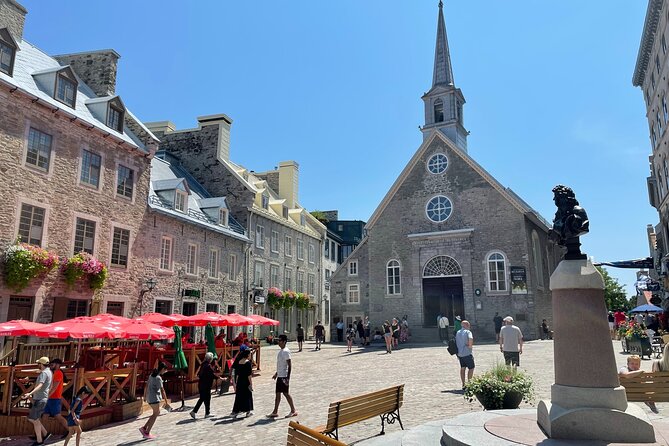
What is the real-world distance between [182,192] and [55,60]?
8.01 metres

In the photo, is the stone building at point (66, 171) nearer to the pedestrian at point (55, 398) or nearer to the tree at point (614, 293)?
the pedestrian at point (55, 398)

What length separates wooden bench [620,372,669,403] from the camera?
26.9 feet

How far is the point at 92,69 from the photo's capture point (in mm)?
22531

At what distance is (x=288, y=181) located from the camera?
41.6 m

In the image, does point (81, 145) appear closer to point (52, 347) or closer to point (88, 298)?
point (88, 298)

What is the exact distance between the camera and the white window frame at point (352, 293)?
34.9 m

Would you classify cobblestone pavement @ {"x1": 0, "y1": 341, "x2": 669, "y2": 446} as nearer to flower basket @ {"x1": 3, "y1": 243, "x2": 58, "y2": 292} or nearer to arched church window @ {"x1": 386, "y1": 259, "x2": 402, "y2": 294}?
flower basket @ {"x1": 3, "y1": 243, "x2": 58, "y2": 292}

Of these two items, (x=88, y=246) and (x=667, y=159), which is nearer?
(x=88, y=246)

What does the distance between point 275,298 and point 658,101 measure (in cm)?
2697

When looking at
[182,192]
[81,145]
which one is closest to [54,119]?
[81,145]

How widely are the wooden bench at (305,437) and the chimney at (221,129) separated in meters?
27.5

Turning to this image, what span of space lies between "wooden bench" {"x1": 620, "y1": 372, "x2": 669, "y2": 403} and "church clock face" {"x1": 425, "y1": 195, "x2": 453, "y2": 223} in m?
25.0

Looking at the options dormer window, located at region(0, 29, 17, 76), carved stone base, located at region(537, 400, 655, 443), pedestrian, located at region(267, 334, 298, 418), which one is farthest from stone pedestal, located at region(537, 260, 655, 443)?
dormer window, located at region(0, 29, 17, 76)

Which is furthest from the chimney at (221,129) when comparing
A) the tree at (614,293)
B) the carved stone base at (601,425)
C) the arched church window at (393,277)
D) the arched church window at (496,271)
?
the tree at (614,293)
